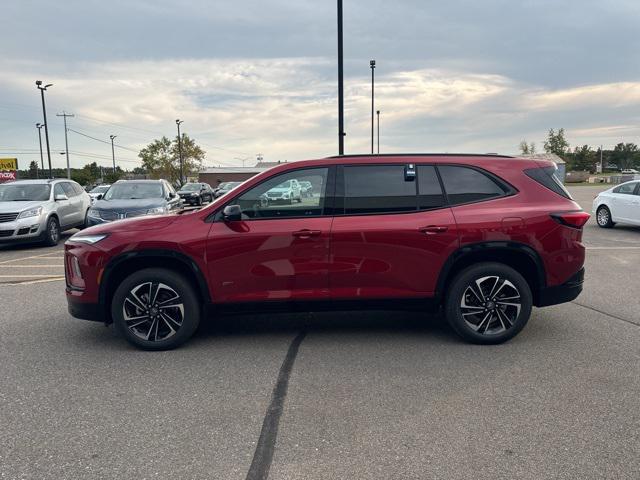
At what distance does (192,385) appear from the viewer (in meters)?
4.07

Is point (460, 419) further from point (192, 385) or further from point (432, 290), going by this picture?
point (192, 385)

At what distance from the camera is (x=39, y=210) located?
12.5 meters

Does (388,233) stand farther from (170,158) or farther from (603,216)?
(170,158)

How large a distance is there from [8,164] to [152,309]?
6331 centimetres

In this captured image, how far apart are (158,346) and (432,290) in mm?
2636

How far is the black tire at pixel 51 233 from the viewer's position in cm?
1264

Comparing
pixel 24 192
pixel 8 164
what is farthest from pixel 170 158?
pixel 24 192

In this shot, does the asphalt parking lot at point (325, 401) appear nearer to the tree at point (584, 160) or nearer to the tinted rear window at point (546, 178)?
the tinted rear window at point (546, 178)

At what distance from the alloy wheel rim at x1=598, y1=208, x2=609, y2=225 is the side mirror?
541 inches

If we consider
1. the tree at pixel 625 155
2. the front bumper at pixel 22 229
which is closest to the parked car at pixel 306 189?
the front bumper at pixel 22 229

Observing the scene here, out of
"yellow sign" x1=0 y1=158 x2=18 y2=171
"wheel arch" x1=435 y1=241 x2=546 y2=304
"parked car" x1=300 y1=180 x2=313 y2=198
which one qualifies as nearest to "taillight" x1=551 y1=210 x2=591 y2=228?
"wheel arch" x1=435 y1=241 x2=546 y2=304

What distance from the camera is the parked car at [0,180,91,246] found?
1199cm

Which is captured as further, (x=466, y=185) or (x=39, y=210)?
(x=39, y=210)

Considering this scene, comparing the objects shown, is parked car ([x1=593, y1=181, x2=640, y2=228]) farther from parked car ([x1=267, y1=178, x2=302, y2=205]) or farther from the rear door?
parked car ([x1=267, y1=178, x2=302, y2=205])
